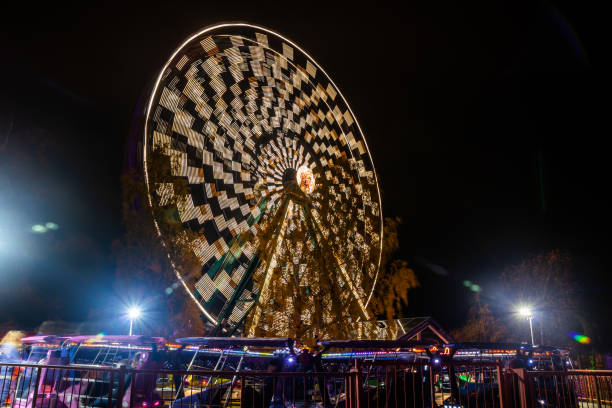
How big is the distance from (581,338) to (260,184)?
92.6ft

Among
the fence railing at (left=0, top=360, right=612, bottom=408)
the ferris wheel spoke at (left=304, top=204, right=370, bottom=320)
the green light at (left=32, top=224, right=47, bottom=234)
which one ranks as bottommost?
the fence railing at (left=0, top=360, right=612, bottom=408)

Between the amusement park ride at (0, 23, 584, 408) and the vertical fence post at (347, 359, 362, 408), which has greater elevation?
the amusement park ride at (0, 23, 584, 408)

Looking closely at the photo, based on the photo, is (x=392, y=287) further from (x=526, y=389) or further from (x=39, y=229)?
(x=39, y=229)

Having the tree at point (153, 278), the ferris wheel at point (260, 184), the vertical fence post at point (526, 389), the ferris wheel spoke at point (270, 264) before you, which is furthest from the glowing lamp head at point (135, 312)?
the vertical fence post at point (526, 389)

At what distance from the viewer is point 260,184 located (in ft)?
58.2

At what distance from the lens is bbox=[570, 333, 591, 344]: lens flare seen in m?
34.5

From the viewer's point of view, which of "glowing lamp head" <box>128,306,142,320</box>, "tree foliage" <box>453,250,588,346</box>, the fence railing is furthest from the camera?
"tree foliage" <box>453,250,588,346</box>

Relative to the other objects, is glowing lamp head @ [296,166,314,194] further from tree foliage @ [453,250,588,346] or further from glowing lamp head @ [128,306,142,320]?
tree foliage @ [453,250,588,346]

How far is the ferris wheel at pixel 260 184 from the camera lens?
554 inches

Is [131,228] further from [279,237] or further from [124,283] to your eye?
[279,237]

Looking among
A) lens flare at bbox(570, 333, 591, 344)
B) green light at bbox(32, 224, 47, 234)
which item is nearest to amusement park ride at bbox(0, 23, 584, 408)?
green light at bbox(32, 224, 47, 234)

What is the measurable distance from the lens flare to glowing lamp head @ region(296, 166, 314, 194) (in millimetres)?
27072

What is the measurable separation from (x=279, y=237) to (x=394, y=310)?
14.1 feet

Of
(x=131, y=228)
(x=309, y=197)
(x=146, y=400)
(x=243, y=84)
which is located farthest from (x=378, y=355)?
(x=131, y=228)
